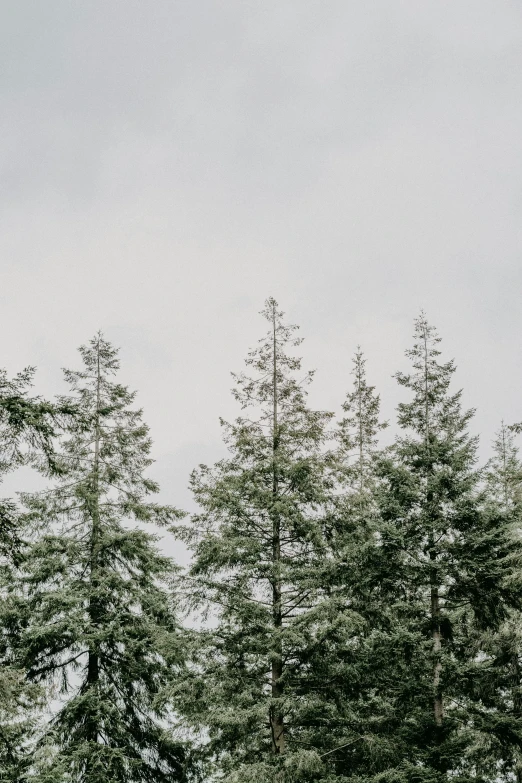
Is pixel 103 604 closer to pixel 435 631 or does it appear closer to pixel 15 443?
pixel 435 631

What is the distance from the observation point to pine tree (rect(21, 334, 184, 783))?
49.9ft

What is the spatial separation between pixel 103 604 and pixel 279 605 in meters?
4.62

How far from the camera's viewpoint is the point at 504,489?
22.2 metres

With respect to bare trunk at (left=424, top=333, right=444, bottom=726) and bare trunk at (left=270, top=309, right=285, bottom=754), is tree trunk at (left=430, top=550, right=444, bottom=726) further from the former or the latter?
bare trunk at (left=270, top=309, right=285, bottom=754)

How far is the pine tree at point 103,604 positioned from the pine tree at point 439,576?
5323 millimetres

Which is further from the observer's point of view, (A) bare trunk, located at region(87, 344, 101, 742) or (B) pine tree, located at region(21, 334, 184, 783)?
(A) bare trunk, located at region(87, 344, 101, 742)

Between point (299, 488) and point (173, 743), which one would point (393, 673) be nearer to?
point (299, 488)

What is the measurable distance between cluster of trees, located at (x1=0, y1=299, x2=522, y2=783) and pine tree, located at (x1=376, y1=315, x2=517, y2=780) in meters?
0.05

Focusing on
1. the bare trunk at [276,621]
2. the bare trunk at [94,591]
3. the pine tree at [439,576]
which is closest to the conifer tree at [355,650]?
the pine tree at [439,576]

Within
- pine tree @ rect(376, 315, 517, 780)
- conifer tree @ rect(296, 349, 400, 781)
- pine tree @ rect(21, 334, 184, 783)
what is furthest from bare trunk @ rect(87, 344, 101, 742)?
pine tree @ rect(376, 315, 517, 780)

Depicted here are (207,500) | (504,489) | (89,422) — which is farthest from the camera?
(504,489)

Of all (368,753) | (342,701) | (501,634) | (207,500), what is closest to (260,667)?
(342,701)

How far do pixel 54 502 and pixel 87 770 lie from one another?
6.29 metres

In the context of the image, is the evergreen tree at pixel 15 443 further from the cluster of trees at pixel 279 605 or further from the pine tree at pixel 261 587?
the pine tree at pixel 261 587
